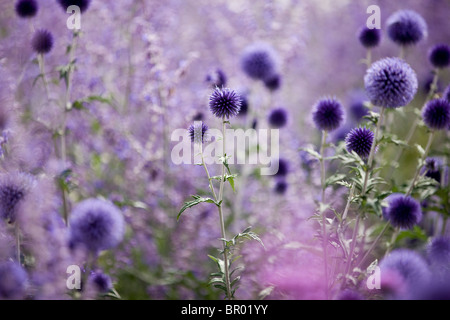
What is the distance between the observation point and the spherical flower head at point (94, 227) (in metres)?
1.67

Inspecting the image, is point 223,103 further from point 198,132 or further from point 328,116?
point 328,116

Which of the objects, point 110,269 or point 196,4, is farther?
point 196,4

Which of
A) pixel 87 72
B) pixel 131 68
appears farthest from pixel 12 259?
pixel 131 68

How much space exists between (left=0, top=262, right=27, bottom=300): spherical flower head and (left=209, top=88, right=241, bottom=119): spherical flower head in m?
0.88

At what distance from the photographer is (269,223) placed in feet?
8.88

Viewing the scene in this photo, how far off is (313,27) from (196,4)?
226cm

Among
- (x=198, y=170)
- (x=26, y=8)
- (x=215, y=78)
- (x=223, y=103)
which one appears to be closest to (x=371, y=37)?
(x=215, y=78)

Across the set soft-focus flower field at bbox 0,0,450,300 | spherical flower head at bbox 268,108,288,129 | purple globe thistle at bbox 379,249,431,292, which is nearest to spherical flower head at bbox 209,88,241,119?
soft-focus flower field at bbox 0,0,450,300

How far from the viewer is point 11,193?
4.70ft

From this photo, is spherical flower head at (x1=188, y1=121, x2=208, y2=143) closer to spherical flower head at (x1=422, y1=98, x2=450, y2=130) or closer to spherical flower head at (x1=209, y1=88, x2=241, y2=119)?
spherical flower head at (x1=209, y1=88, x2=241, y2=119)

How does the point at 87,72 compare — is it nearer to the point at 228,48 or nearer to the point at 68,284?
the point at 228,48

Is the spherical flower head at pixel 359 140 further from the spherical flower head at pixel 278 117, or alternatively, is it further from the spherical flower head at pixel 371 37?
the spherical flower head at pixel 278 117

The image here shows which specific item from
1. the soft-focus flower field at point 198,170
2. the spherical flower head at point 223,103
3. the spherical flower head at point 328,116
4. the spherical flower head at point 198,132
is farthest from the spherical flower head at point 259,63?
the spherical flower head at point 198,132

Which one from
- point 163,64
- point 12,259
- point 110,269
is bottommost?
point 110,269
